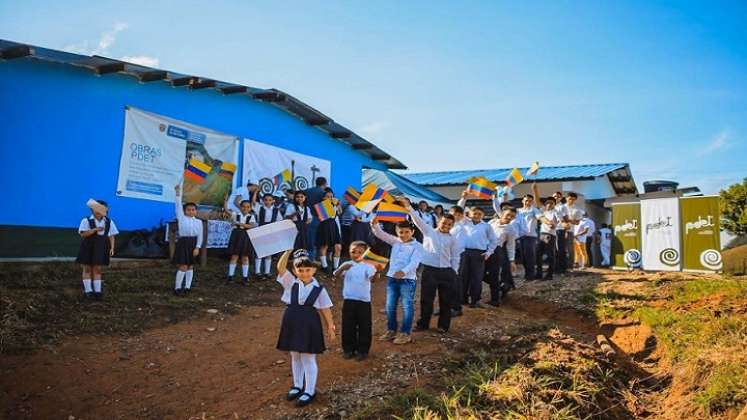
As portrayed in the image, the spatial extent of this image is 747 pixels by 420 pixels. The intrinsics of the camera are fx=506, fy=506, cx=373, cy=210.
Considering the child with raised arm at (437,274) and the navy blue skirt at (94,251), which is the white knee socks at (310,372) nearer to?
the child with raised arm at (437,274)

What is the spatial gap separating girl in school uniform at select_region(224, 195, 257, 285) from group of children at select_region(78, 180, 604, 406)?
0.8 inches

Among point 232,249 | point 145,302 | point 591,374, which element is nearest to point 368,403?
point 591,374

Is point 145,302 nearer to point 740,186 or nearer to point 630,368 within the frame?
point 630,368

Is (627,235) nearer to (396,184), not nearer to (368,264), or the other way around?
(396,184)

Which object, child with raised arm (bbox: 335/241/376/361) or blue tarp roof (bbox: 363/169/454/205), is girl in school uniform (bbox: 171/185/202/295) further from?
blue tarp roof (bbox: 363/169/454/205)

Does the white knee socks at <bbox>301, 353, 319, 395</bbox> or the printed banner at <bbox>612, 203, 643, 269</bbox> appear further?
the printed banner at <bbox>612, 203, 643, 269</bbox>

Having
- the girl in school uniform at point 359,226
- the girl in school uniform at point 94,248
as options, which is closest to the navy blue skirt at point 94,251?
the girl in school uniform at point 94,248

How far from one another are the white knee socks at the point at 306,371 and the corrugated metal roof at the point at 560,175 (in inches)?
569

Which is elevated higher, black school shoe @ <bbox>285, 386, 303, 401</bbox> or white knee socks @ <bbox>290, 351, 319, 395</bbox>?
white knee socks @ <bbox>290, 351, 319, 395</bbox>

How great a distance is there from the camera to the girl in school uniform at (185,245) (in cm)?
840

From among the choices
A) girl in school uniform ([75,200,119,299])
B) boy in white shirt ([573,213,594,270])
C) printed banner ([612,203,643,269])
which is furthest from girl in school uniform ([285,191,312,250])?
printed banner ([612,203,643,269])

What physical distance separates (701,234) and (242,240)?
10.0m

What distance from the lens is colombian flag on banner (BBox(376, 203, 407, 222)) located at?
6.95 m

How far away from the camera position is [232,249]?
967 cm
